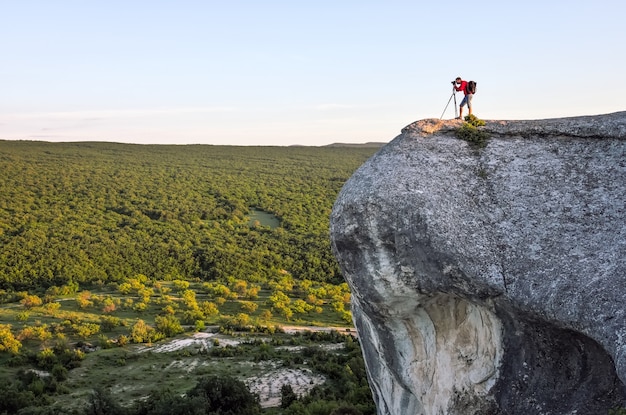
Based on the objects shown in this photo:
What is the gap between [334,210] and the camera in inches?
458

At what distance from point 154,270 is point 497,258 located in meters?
68.4

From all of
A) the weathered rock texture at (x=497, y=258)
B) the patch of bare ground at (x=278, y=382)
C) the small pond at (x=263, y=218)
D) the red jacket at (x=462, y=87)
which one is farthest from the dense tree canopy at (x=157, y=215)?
the weathered rock texture at (x=497, y=258)

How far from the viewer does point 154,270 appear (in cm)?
7381

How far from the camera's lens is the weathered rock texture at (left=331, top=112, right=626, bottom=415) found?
9727 mm

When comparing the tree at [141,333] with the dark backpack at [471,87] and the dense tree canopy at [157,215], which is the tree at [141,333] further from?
the dark backpack at [471,87]

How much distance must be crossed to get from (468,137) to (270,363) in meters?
25.2

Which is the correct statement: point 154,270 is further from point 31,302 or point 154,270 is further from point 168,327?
point 168,327

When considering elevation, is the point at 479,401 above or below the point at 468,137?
below

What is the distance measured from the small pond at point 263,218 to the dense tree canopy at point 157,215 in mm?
1169

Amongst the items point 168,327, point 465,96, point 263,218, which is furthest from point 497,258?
point 263,218

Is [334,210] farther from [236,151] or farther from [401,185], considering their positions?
[236,151]

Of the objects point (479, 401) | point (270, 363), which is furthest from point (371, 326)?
point (270, 363)

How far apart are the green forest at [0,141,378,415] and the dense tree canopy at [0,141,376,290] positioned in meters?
0.33

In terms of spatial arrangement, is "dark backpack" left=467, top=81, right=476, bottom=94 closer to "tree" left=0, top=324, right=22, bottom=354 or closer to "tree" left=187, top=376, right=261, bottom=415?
A: "tree" left=187, top=376, right=261, bottom=415
